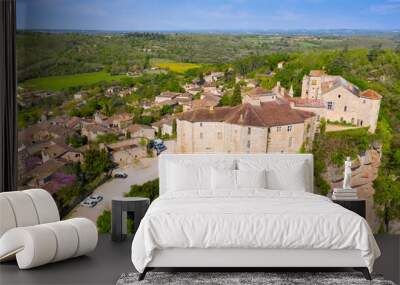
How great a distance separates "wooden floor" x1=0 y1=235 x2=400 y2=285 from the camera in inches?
220

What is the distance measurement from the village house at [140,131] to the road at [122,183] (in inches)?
8.4

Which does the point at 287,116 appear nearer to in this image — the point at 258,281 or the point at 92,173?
the point at 92,173

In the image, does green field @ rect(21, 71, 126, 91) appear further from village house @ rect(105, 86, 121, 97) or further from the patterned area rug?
the patterned area rug

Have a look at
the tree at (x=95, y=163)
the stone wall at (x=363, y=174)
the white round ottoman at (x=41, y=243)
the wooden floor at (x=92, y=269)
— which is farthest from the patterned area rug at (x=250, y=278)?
the tree at (x=95, y=163)

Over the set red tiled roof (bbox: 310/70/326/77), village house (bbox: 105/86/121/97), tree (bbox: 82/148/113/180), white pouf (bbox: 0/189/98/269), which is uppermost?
red tiled roof (bbox: 310/70/326/77)

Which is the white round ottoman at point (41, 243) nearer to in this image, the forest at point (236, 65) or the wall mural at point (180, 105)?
the wall mural at point (180, 105)

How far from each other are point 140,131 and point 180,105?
21.8 inches

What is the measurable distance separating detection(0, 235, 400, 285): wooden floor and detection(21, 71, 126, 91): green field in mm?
2136

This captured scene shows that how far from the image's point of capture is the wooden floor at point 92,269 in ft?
18.3

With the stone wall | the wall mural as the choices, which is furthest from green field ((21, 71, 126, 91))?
the stone wall

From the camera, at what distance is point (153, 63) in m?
8.27

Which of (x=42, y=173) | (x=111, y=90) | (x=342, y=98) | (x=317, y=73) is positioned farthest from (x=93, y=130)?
(x=342, y=98)

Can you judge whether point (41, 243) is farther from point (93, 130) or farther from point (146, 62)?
point (146, 62)

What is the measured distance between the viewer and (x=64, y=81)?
8227 mm
